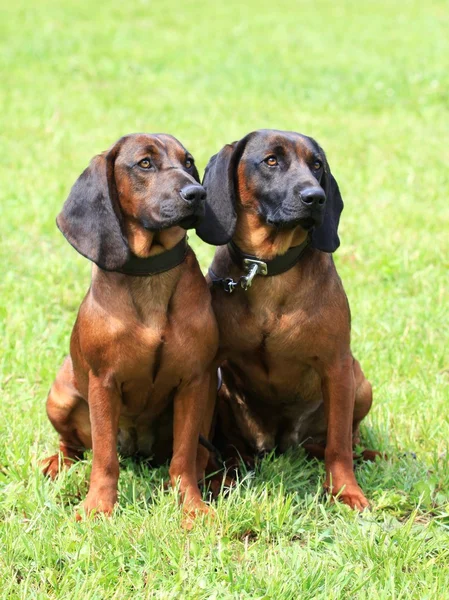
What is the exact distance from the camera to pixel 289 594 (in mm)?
3332

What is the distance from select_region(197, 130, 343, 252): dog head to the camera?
4082 millimetres

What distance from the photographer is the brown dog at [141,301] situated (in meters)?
3.92

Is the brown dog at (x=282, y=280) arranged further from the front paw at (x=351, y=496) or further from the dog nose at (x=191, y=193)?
the dog nose at (x=191, y=193)

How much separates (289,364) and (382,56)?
13056mm

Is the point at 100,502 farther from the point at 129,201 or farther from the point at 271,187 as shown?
the point at 271,187

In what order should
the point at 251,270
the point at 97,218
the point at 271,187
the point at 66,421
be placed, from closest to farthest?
the point at 97,218 → the point at 271,187 → the point at 251,270 → the point at 66,421

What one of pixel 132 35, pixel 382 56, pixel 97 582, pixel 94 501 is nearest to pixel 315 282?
pixel 94 501

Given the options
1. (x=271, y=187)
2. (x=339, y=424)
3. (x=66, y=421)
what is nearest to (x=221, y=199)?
(x=271, y=187)

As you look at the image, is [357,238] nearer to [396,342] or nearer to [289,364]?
[396,342]

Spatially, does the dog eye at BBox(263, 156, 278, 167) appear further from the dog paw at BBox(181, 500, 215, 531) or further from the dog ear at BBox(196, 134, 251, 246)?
the dog paw at BBox(181, 500, 215, 531)

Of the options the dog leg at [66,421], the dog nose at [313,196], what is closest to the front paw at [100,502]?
the dog leg at [66,421]

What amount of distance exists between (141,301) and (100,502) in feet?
2.94

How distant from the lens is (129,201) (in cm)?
401

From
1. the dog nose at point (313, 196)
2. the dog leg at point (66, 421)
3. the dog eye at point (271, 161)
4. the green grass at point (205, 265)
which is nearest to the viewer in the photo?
the green grass at point (205, 265)
